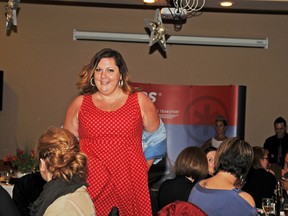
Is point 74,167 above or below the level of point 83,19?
below

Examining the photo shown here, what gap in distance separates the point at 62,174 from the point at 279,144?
7301mm

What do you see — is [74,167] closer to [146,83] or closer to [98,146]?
[98,146]

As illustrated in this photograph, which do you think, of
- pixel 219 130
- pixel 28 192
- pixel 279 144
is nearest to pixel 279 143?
pixel 279 144

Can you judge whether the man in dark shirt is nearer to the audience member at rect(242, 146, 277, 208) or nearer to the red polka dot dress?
the audience member at rect(242, 146, 277, 208)

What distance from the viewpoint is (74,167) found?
108 inches

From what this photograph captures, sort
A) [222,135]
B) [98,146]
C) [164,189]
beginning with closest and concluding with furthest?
[98,146] → [164,189] → [222,135]

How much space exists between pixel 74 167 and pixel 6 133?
7.51 metres

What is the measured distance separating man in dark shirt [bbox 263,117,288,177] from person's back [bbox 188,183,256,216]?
6.31m

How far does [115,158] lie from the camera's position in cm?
364

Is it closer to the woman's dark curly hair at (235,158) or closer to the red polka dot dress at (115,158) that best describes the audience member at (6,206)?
the red polka dot dress at (115,158)

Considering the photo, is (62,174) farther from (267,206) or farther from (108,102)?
(267,206)

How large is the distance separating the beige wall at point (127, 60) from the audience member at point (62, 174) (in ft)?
24.1

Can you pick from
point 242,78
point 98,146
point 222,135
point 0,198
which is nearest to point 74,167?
point 0,198

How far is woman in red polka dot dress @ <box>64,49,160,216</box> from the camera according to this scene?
3.64 meters
